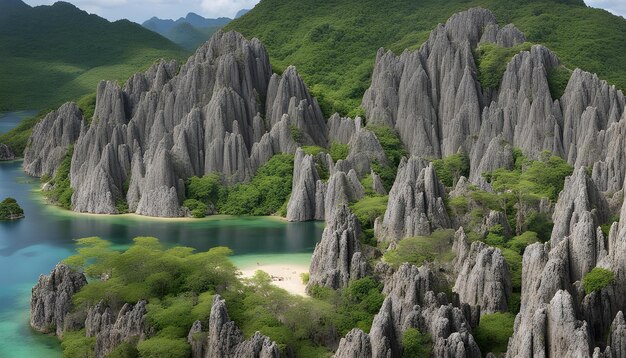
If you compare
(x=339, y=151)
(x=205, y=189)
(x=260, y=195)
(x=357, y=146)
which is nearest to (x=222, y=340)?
(x=260, y=195)

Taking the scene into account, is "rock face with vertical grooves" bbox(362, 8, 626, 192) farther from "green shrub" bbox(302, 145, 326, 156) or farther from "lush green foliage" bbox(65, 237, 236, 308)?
"lush green foliage" bbox(65, 237, 236, 308)

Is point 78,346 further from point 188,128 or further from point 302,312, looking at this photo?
point 188,128

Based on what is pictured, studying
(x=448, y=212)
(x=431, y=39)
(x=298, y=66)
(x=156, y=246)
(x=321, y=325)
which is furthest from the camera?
(x=298, y=66)

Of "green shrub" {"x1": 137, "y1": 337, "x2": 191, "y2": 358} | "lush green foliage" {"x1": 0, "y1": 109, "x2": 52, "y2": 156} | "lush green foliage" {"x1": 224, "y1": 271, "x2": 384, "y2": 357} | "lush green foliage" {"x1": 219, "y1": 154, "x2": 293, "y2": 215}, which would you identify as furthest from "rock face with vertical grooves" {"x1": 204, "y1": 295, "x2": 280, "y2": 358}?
"lush green foliage" {"x1": 0, "y1": 109, "x2": 52, "y2": 156}

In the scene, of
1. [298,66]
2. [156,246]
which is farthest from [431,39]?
[156,246]

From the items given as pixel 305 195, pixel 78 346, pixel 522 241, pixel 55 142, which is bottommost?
pixel 78 346

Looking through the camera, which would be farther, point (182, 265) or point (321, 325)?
point (182, 265)

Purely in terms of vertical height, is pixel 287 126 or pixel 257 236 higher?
pixel 287 126

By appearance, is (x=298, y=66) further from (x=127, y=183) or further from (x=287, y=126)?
(x=127, y=183)
